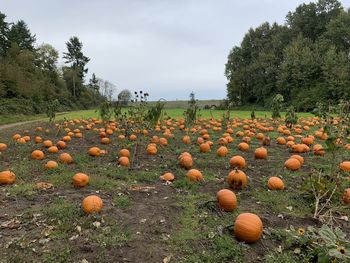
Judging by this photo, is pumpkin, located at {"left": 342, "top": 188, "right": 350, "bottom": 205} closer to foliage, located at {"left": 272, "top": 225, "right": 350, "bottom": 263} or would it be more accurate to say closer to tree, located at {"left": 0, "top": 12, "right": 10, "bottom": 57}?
foliage, located at {"left": 272, "top": 225, "right": 350, "bottom": 263}

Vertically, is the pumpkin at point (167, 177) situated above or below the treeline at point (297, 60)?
below

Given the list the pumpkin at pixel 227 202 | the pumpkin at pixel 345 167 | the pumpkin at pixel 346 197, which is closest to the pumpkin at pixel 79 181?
the pumpkin at pixel 227 202

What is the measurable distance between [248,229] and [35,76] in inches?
2267

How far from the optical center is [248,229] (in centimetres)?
427

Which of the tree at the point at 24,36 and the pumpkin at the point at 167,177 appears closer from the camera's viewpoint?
the pumpkin at the point at 167,177

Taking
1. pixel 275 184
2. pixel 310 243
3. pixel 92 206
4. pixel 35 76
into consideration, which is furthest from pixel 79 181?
pixel 35 76

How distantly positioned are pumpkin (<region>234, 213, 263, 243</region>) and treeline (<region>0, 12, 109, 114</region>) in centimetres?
1523

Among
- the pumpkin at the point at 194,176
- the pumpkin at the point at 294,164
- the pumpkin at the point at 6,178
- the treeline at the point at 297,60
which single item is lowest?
the pumpkin at the point at 6,178

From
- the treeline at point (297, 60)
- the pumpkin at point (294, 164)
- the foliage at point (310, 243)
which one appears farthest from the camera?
the treeline at point (297, 60)

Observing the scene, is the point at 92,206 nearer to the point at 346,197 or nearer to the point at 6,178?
the point at 6,178

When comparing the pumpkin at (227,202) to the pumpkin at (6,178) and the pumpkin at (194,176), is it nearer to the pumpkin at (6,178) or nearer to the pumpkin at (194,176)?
the pumpkin at (194,176)

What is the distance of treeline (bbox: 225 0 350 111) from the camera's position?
162 feet

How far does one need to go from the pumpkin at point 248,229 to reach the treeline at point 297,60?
42.6 m

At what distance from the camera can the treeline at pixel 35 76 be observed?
139 feet
